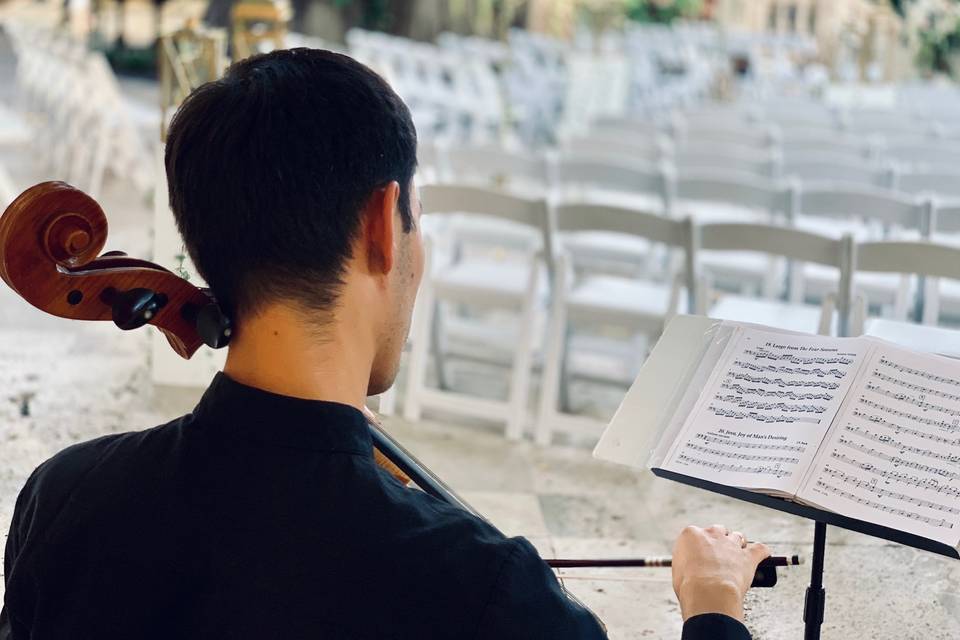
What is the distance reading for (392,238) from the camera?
1287 millimetres

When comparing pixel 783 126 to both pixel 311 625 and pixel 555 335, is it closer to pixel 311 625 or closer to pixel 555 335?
pixel 555 335

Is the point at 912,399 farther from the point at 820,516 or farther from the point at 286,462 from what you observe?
the point at 286,462

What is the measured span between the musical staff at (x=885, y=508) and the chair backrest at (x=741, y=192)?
3.42 meters

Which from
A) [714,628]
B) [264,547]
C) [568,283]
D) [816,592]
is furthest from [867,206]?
[264,547]

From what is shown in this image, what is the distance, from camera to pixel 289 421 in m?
1.27

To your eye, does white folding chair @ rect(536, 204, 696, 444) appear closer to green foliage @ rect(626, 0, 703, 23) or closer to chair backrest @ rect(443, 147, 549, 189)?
chair backrest @ rect(443, 147, 549, 189)

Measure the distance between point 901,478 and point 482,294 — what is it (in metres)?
3.02

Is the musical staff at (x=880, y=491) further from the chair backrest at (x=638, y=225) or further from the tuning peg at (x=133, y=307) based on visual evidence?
the chair backrest at (x=638, y=225)

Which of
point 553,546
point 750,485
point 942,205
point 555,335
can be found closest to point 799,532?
point 553,546

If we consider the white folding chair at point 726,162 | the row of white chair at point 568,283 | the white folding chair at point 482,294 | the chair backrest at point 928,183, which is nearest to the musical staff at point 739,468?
the row of white chair at point 568,283

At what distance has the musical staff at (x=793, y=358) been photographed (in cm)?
178

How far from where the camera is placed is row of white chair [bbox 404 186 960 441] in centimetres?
383

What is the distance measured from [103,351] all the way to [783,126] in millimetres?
5842

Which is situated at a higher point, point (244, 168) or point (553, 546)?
point (244, 168)
